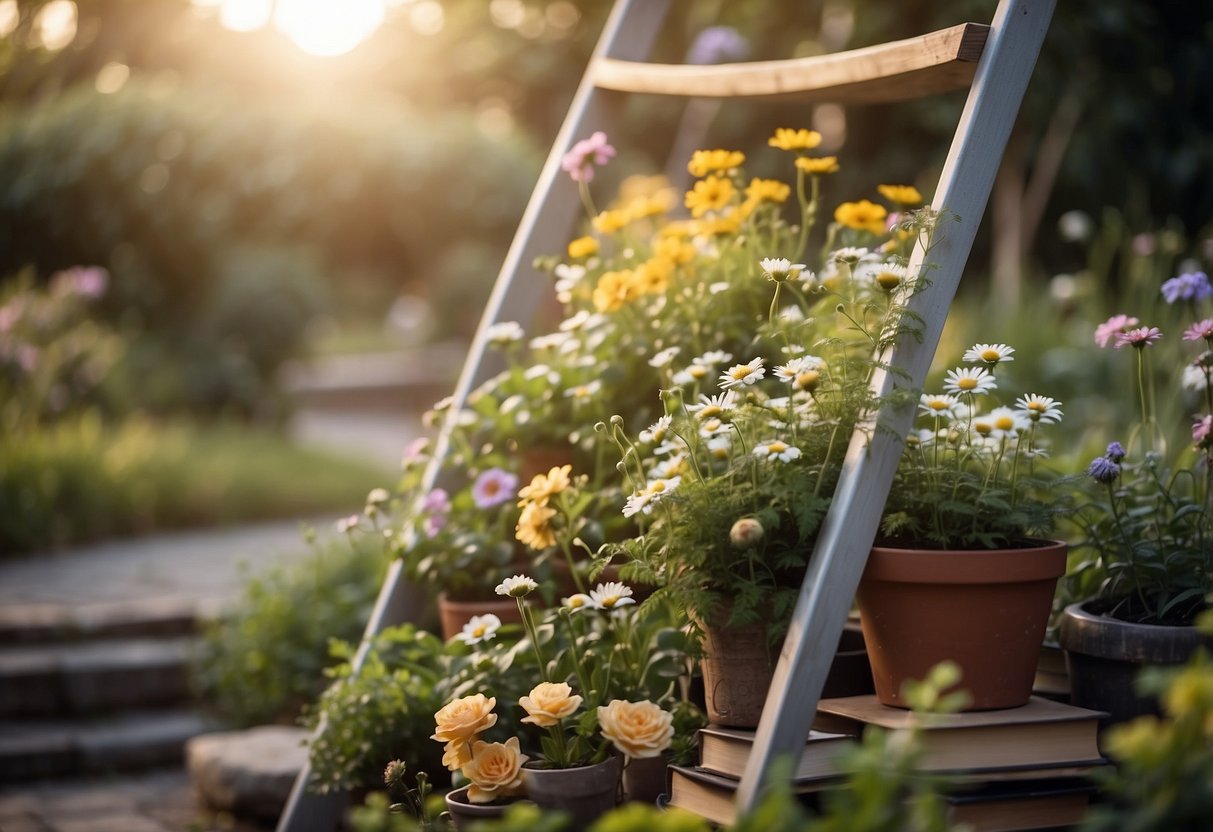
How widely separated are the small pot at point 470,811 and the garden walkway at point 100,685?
121 centimetres

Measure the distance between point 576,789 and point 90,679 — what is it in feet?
8.95

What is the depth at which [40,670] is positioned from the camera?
3861mm

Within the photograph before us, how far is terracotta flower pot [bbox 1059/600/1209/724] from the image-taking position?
1743mm

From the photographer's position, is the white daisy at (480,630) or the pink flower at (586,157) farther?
the pink flower at (586,157)

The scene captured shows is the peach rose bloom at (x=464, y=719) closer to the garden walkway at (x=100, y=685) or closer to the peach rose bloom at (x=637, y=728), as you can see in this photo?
the peach rose bloom at (x=637, y=728)

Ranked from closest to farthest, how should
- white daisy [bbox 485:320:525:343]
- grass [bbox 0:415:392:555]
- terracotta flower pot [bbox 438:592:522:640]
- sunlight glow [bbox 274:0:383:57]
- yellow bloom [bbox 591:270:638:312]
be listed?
yellow bloom [bbox 591:270:638:312], terracotta flower pot [bbox 438:592:522:640], white daisy [bbox 485:320:525:343], grass [bbox 0:415:392:555], sunlight glow [bbox 274:0:383:57]

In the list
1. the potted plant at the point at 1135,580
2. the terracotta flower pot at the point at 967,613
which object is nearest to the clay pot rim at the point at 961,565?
the terracotta flower pot at the point at 967,613

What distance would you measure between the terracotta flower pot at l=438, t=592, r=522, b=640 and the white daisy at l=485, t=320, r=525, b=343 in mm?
520

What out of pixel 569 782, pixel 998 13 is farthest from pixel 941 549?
pixel 998 13

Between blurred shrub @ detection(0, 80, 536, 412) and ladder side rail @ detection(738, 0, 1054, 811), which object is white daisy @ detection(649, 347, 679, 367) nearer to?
ladder side rail @ detection(738, 0, 1054, 811)

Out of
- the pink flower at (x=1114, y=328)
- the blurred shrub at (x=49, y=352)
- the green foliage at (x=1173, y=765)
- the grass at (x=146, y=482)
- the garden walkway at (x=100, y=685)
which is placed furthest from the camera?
the blurred shrub at (x=49, y=352)

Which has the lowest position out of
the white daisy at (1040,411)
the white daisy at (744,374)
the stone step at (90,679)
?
the stone step at (90,679)

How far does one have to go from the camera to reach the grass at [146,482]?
5586mm

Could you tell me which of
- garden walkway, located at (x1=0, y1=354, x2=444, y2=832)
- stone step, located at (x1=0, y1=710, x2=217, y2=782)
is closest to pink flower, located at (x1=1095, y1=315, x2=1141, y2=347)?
garden walkway, located at (x1=0, y1=354, x2=444, y2=832)
